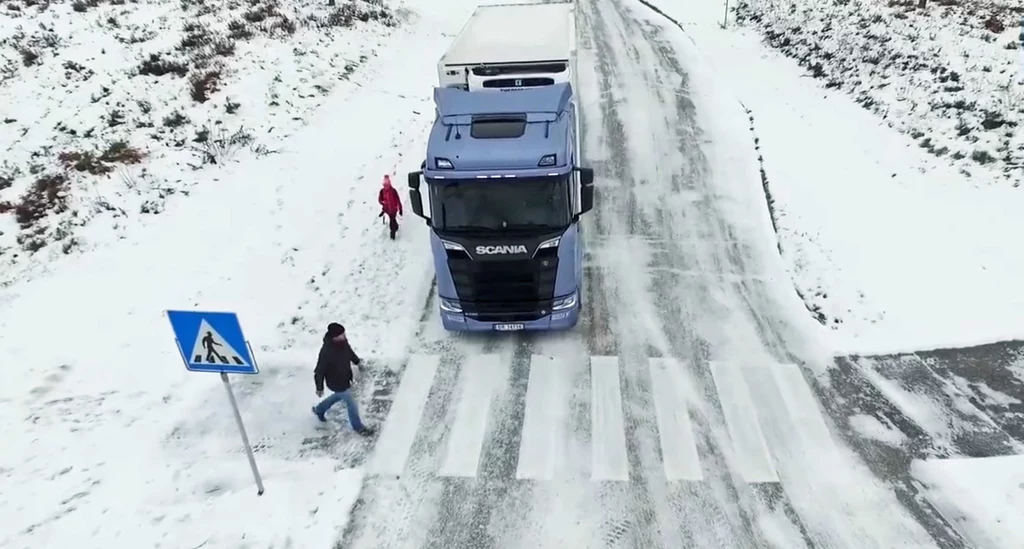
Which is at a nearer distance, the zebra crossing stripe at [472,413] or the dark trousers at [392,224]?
the zebra crossing stripe at [472,413]

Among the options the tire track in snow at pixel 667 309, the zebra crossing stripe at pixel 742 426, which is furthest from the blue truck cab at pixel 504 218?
the zebra crossing stripe at pixel 742 426

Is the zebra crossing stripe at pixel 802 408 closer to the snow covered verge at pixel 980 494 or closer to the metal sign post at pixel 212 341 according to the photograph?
the snow covered verge at pixel 980 494

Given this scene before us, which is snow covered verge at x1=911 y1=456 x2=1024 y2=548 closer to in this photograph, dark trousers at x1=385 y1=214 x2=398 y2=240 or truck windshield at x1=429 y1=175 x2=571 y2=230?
truck windshield at x1=429 y1=175 x2=571 y2=230

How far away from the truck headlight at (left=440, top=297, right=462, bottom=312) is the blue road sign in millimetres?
4110

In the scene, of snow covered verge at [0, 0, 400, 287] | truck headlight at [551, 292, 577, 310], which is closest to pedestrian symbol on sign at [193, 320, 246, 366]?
truck headlight at [551, 292, 577, 310]

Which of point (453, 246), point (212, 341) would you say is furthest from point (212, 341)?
point (453, 246)

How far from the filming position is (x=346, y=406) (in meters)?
9.22

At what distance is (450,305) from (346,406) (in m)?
2.38

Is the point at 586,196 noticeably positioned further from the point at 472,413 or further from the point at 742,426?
the point at 742,426

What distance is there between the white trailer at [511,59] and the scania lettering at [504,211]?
7.57 feet

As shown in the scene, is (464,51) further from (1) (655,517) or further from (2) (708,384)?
(1) (655,517)

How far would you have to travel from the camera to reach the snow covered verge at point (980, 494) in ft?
24.2

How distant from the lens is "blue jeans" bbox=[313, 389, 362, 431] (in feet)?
28.9

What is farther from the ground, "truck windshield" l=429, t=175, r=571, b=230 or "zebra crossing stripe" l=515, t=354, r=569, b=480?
"truck windshield" l=429, t=175, r=571, b=230
